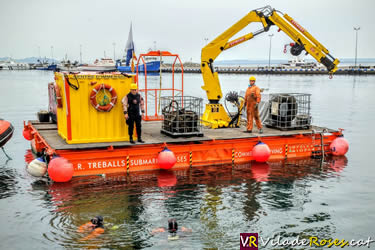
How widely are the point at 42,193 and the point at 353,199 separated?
9.14 meters

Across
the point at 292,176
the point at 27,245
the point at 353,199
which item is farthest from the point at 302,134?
the point at 27,245

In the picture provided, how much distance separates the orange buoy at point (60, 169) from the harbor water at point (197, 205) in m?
0.34

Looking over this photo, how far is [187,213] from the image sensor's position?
9.97 m

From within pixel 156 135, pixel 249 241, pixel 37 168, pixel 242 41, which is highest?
pixel 242 41

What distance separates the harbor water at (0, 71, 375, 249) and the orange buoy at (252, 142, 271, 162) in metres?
0.40

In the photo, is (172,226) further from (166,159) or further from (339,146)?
(339,146)

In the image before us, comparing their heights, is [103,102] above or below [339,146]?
above

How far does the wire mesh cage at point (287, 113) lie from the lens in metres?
15.6

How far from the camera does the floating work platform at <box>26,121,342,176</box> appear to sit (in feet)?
40.2

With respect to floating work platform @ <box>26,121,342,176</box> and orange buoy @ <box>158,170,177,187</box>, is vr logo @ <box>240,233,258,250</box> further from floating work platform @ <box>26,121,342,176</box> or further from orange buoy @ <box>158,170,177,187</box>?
floating work platform @ <box>26,121,342,176</box>

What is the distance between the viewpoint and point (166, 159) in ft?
41.8

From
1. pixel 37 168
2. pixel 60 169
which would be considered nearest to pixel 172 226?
pixel 60 169

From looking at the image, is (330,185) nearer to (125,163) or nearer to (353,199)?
(353,199)

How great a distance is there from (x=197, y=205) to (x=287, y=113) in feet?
22.7
